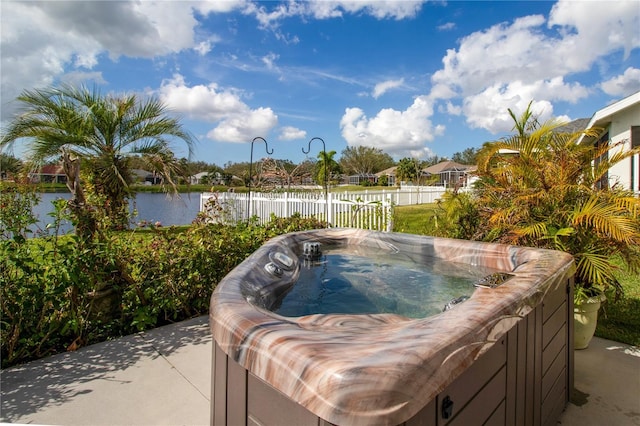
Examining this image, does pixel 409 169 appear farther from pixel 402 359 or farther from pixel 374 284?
pixel 402 359

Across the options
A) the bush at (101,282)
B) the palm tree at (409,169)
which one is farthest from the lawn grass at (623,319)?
the palm tree at (409,169)

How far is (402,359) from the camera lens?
0.80 metres

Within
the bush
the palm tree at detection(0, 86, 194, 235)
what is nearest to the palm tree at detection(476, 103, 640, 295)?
the bush

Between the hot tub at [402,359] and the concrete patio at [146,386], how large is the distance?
1.20ft

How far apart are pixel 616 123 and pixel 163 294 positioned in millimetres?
8901

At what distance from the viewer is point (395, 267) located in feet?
10.2

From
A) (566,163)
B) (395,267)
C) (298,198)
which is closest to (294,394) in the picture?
(395,267)

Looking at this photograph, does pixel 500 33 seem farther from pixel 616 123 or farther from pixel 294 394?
pixel 294 394

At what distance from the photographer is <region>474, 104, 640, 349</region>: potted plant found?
251 cm

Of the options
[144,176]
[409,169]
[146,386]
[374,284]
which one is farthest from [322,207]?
[409,169]

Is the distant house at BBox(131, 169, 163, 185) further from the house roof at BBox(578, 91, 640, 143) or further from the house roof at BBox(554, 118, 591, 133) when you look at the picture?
the house roof at BBox(554, 118, 591, 133)

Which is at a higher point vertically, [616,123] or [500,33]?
[500,33]

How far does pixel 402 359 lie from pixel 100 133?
7811 millimetres

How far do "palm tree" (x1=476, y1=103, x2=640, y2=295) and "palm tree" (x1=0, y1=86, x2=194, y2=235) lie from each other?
4944 millimetres
